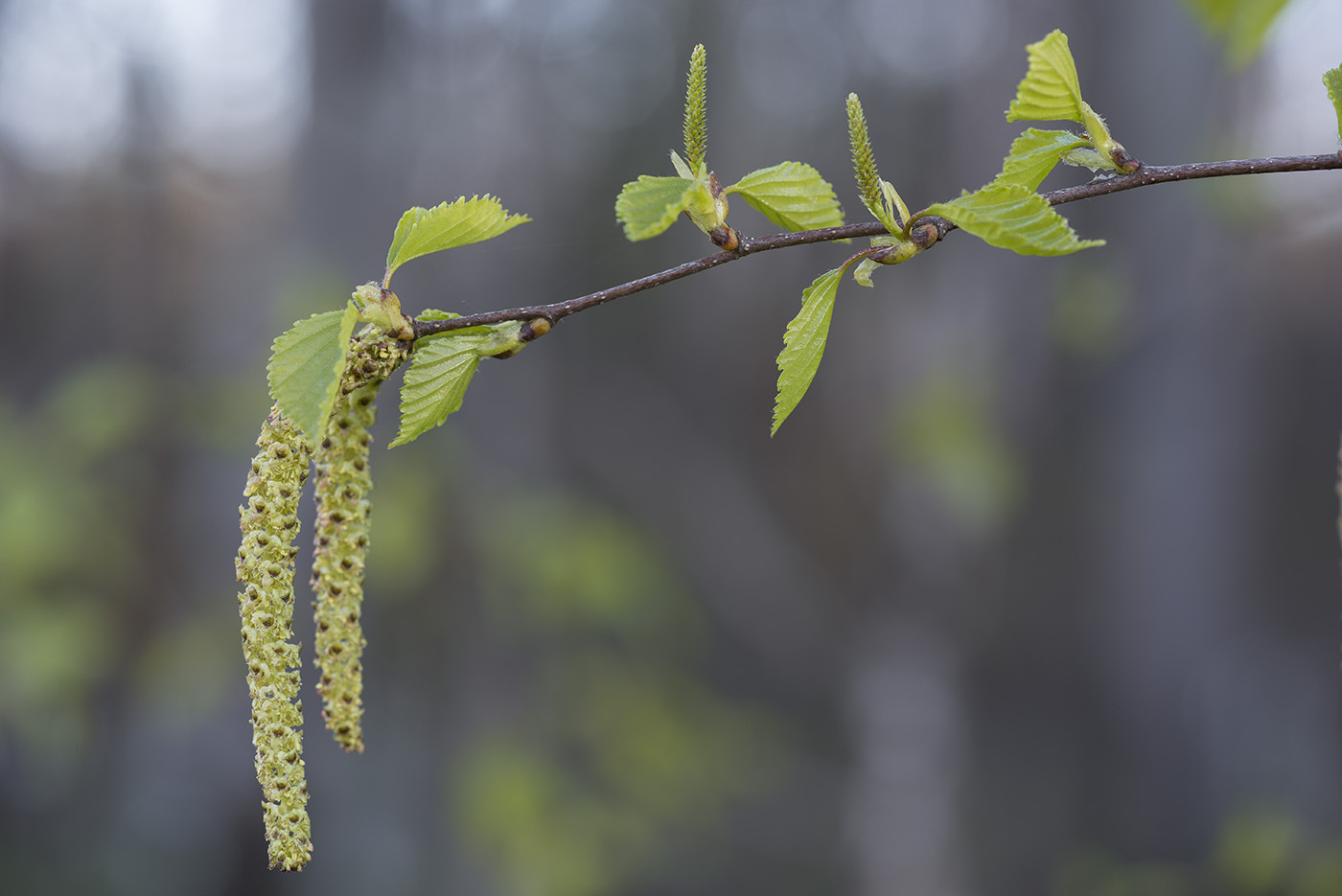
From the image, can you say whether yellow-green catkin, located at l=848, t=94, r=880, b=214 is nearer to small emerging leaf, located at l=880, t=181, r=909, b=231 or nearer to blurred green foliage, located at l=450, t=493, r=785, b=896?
small emerging leaf, located at l=880, t=181, r=909, b=231

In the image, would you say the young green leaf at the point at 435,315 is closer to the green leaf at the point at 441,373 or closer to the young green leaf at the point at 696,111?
the green leaf at the point at 441,373

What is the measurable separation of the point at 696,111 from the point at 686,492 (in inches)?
79.4

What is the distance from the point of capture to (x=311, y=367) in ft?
1.42

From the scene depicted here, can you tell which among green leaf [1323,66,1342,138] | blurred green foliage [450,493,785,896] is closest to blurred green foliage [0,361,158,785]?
blurred green foliage [450,493,785,896]

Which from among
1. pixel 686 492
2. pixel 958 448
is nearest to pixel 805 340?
pixel 958 448

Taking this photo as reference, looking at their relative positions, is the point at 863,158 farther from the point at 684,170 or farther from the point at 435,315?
the point at 435,315

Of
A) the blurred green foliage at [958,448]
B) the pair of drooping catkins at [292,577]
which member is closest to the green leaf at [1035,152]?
the pair of drooping catkins at [292,577]

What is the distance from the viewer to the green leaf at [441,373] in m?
0.49

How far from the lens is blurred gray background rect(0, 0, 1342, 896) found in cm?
201

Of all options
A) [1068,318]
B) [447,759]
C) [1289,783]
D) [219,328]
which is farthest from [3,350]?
[1289,783]

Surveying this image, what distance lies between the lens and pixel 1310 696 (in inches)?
83.2

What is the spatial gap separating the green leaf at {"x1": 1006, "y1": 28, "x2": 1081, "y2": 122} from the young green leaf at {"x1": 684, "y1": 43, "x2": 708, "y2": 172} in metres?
0.17

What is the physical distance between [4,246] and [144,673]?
1.28 meters

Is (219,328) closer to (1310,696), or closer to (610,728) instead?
(610,728)
